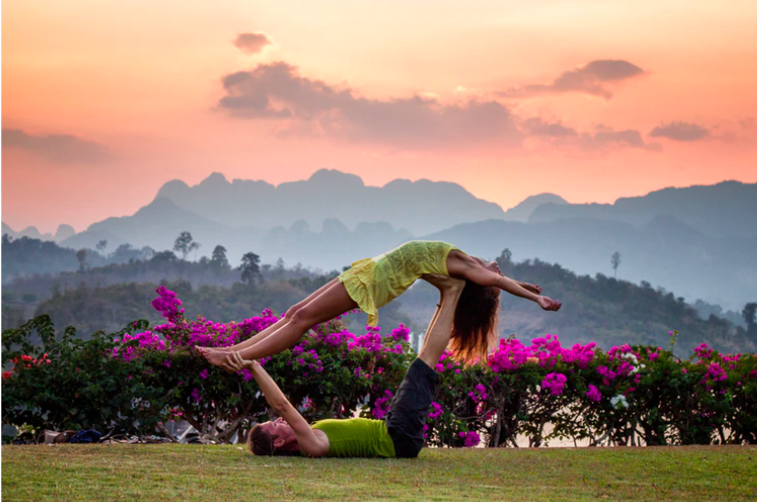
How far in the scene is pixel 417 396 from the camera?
5.68 metres

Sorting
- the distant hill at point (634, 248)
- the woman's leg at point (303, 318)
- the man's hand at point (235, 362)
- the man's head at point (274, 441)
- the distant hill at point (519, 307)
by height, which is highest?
the distant hill at point (634, 248)

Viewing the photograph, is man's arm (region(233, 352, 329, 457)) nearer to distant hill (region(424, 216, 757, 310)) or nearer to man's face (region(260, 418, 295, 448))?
man's face (region(260, 418, 295, 448))

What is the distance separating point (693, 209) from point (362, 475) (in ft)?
484

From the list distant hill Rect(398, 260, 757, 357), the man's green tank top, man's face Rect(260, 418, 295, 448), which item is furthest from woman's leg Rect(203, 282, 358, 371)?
distant hill Rect(398, 260, 757, 357)

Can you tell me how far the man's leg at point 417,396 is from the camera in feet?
18.5

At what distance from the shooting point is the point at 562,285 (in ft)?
198

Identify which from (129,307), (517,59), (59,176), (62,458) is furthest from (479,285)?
(59,176)

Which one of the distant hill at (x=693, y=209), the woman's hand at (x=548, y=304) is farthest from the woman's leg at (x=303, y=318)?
the distant hill at (x=693, y=209)

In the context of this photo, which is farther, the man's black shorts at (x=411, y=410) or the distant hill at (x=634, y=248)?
the distant hill at (x=634, y=248)

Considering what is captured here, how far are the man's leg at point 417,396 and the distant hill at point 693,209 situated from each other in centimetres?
13584

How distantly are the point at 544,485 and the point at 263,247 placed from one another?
6086 inches

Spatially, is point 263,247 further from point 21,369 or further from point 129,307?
point 21,369

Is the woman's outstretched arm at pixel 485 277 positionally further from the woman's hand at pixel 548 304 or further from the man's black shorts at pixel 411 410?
the man's black shorts at pixel 411 410

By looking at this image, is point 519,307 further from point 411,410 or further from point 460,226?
point 460,226
